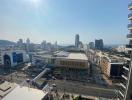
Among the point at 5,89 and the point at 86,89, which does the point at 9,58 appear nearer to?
the point at 5,89

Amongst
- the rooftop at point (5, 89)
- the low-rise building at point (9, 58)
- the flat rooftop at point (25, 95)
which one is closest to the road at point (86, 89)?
the flat rooftop at point (25, 95)

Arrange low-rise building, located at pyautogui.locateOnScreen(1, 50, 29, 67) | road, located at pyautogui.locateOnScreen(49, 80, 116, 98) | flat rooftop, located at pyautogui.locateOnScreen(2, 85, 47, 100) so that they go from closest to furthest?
flat rooftop, located at pyautogui.locateOnScreen(2, 85, 47, 100)
road, located at pyautogui.locateOnScreen(49, 80, 116, 98)
low-rise building, located at pyautogui.locateOnScreen(1, 50, 29, 67)

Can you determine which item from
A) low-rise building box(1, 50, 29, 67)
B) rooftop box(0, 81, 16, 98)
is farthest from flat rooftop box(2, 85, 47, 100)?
low-rise building box(1, 50, 29, 67)

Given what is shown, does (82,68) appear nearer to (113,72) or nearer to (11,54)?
(113,72)

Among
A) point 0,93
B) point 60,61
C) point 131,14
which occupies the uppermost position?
point 131,14

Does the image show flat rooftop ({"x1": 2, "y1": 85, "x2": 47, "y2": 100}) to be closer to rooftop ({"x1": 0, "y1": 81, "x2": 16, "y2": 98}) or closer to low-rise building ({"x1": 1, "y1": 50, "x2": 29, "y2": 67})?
rooftop ({"x1": 0, "y1": 81, "x2": 16, "y2": 98})

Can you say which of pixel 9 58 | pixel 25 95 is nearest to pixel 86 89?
pixel 25 95

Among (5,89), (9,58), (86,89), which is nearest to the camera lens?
(5,89)

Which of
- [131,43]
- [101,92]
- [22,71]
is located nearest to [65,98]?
[101,92]
